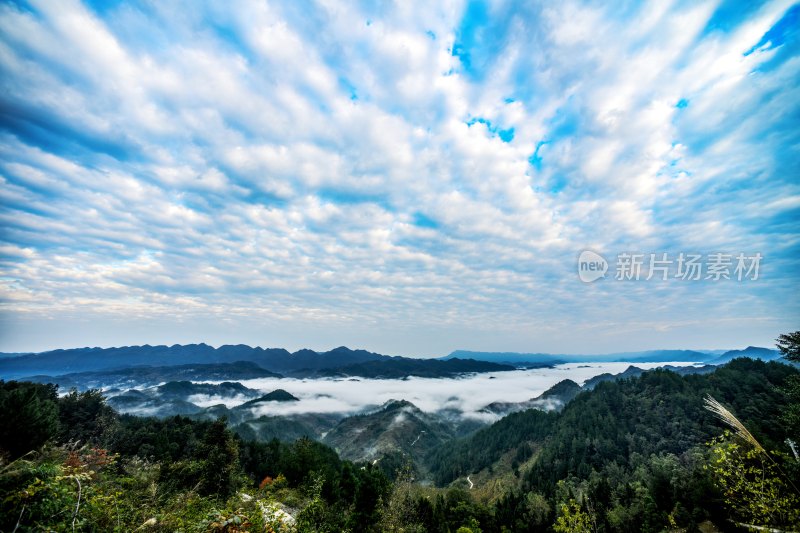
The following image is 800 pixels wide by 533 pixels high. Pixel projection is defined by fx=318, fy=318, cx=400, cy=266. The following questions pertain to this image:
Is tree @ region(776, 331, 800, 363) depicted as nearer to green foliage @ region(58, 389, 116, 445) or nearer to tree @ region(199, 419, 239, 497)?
tree @ region(199, 419, 239, 497)

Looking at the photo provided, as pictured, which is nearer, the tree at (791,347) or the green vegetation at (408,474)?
the green vegetation at (408,474)

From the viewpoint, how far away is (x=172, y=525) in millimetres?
8047

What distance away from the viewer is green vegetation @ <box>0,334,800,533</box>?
25.8 feet

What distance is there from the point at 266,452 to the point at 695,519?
316 ft

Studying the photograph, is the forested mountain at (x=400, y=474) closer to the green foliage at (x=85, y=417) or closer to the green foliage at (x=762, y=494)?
the green foliage at (x=762, y=494)

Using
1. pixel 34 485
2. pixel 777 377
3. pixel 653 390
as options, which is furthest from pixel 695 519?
pixel 653 390

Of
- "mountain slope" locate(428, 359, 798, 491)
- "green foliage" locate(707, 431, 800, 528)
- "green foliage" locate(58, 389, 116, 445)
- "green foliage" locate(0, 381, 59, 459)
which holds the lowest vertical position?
"mountain slope" locate(428, 359, 798, 491)

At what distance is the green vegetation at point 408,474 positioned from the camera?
7871 mm

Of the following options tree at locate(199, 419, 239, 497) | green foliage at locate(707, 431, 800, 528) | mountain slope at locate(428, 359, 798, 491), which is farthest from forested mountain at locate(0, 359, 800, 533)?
mountain slope at locate(428, 359, 798, 491)

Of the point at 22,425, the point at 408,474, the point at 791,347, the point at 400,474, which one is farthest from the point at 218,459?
the point at 791,347

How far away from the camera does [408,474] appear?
54.6 m

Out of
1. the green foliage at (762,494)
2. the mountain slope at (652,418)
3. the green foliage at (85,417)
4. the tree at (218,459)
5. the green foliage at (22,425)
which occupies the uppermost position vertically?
the green foliage at (762,494)

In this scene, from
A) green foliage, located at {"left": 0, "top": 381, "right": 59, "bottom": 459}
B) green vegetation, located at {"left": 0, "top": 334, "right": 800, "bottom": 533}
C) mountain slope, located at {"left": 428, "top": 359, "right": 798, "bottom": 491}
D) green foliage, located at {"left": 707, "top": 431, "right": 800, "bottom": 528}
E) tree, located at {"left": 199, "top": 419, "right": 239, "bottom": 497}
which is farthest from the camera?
mountain slope, located at {"left": 428, "top": 359, "right": 798, "bottom": 491}

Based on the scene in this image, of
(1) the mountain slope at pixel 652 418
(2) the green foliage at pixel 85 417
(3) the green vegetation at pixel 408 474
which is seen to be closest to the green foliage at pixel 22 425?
(3) the green vegetation at pixel 408 474
